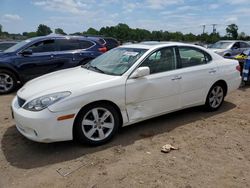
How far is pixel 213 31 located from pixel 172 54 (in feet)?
221

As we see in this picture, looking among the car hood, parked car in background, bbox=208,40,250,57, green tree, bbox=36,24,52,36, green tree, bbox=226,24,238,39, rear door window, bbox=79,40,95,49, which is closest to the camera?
the car hood

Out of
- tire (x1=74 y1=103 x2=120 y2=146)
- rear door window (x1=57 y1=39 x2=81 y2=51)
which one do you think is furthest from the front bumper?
rear door window (x1=57 y1=39 x2=81 y2=51)

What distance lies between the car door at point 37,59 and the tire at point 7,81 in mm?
308

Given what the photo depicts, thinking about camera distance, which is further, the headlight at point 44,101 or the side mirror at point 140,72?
the side mirror at point 140,72

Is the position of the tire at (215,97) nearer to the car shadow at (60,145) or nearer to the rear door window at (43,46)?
the car shadow at (60,145)

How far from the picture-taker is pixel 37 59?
7891mm

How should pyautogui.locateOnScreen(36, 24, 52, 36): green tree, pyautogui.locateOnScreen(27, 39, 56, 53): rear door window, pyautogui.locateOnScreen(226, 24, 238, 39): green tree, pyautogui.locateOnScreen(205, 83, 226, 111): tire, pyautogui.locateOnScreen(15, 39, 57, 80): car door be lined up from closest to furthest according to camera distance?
pyautogui.locateOnScreen(205, 83, 226, 111): tire, pyautogui.locateOnScreen(15, 39, 57, 80): car door, pyautogui.locateOnScreen(27, 39, 56, 53): rear door window, pyautogui.locateOnScreen(36, 24, 52, 36): green tree, pyautogui.locateOnScreen(226, 24, 238, 39): green tree

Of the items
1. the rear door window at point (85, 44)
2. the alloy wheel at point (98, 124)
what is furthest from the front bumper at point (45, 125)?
the rear door window at point (85, 44)

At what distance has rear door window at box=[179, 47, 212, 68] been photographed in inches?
198

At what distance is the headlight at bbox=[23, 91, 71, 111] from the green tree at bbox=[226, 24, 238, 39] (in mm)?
63391

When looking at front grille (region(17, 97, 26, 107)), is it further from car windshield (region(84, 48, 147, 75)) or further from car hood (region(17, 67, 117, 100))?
car windshield (region(84, 48, 147, 75))

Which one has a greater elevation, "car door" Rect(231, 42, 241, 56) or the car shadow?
"car door" Rect(231, 42, 241, 56)

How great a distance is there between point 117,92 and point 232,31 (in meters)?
63.4

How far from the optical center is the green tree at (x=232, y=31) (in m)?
60.7
